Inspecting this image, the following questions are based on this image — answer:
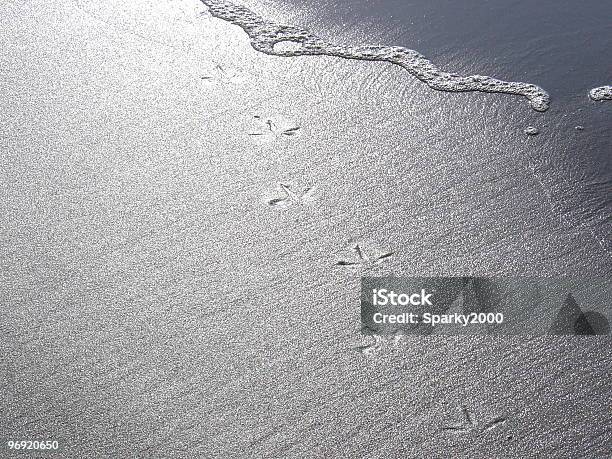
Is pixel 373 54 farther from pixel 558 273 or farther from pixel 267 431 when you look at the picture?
pixel 267 431

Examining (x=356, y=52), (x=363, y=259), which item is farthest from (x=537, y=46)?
(x=363, y=259)

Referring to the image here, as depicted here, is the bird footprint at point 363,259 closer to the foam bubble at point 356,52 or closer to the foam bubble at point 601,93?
the foam bubble at point 356,52

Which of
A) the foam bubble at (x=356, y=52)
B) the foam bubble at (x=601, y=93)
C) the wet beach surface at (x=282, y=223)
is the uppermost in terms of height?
the foam bubble at (x=601, y=93)

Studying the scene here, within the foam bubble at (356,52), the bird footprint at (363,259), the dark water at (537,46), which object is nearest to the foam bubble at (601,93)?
the dark water at (537,46)

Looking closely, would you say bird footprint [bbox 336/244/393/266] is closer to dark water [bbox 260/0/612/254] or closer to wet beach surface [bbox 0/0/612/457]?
wet beach surface [bbox 0/0/612/457]

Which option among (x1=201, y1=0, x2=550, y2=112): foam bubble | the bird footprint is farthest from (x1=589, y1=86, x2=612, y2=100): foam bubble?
the bird footprint

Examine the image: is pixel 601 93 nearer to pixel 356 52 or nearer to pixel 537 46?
pixel 537 46
